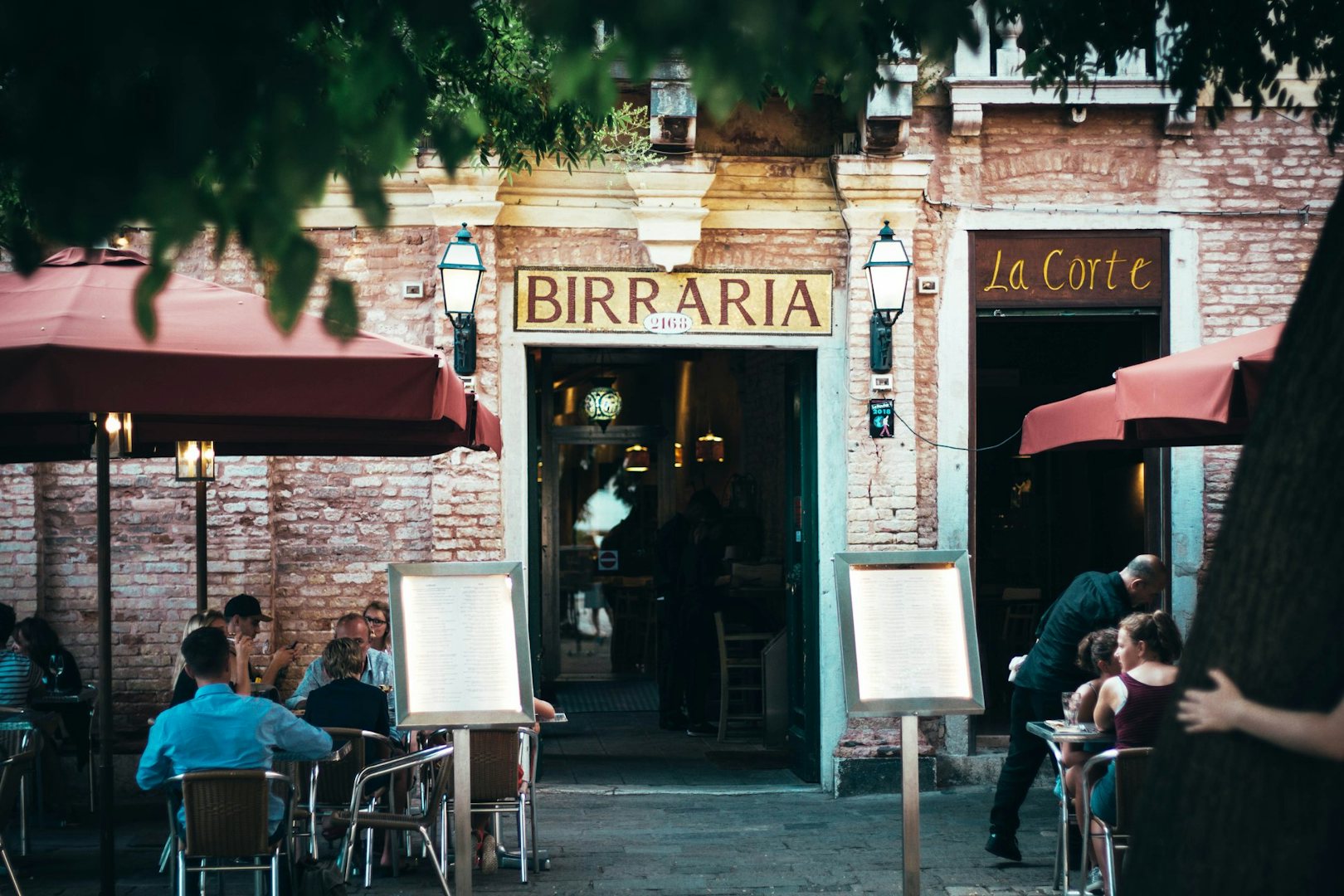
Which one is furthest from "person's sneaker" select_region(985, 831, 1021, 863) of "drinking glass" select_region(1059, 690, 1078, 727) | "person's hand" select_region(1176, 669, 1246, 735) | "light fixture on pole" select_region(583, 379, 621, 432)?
"light fixture on pole" select_region(583, 379, 621, 432)

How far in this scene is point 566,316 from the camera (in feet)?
30.3

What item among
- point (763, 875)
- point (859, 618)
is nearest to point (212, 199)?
point (859, 618)

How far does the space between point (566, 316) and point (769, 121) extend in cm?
191

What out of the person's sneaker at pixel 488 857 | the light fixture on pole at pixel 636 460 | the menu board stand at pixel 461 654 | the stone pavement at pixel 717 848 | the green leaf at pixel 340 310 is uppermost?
the green leaf at pixel 340 310

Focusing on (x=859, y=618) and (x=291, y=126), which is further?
(x=859, y=618)

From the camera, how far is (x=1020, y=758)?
733 centimetres

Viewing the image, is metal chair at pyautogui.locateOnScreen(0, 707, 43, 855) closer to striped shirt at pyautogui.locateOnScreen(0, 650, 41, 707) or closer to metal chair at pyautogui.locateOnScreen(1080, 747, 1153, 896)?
striped shirt at pyautogui.locateOnScreen(0, 650, 41, 707)

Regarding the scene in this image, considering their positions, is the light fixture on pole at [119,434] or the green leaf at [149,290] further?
the light fixture on pole at [119,434]

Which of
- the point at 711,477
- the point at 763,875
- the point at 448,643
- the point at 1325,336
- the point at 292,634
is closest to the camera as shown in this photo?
the point at 1325,336

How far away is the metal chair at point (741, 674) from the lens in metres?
10.9

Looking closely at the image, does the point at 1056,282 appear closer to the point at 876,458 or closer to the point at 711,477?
the point at 876,458

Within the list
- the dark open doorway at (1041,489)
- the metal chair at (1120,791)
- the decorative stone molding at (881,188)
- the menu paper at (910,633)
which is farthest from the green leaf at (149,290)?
the dark open doorway at (1041,489)

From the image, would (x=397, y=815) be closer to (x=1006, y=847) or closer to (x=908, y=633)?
(x=908, y=633)

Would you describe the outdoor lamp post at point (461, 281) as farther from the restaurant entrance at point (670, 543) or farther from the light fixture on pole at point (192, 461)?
the restaurant entrance at point (670, 543)
